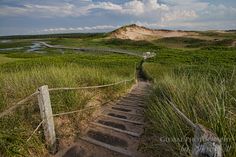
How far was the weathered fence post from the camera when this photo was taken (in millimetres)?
3967

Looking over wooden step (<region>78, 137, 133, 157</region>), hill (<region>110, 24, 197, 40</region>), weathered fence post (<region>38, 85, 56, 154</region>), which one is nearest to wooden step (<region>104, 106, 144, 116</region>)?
wooden step (<region>78, 137, 133, 157</region>)

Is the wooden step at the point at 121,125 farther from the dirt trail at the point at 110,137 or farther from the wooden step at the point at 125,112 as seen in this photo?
the wooden step at the point at 125,112

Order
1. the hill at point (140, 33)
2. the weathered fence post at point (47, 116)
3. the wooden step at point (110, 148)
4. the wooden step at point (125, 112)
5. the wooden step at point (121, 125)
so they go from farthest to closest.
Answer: the hill at point (140, 33) < the wooden step at point (125, 112) < the wooden step at point (121, 125) < the wooden step at point (110, 148) < the weathered fence post at point (47, 116)

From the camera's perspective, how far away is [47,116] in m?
4.09

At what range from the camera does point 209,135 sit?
6.97 ft

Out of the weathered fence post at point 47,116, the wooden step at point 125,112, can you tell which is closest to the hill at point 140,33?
the wooden step at point 125,112

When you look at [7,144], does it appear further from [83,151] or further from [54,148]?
[83,151]

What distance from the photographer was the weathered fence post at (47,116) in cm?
397

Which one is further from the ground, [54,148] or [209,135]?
[209,135]

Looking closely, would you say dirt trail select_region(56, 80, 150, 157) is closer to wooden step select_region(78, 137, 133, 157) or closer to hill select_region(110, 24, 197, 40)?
wooden step select_region(78, 137, 133, 157)

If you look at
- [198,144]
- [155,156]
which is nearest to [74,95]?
[155,156]

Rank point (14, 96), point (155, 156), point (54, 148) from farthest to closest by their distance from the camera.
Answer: point (14, 96), point (54, 148), point (155, 156)

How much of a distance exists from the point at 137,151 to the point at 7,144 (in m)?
2.26

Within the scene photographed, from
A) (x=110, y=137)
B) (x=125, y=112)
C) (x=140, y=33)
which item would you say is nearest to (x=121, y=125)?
(x=110, y=137)
